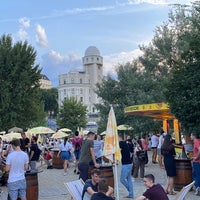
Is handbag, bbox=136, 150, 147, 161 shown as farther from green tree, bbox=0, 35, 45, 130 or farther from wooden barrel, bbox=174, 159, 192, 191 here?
green tree, bbox=0, 35, 45, 130

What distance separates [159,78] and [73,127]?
175 ft

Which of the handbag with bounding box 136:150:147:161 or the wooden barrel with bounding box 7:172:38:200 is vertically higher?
the handbag with bounding box 136:150:147:161

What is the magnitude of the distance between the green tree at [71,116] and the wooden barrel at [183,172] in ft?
220

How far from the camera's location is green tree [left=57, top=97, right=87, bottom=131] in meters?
78.0

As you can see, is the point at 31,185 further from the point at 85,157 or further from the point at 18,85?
the point at 18,85

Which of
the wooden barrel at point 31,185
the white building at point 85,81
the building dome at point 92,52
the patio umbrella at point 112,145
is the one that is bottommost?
the wooden barrel at point 31,185

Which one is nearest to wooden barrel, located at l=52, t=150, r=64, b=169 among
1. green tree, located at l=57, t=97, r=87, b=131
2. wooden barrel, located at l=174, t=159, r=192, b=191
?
wooden barrel, located at l=174, t=159, r=192, b=191

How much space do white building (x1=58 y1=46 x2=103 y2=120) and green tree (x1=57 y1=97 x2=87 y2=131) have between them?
50105mm

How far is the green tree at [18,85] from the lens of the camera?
36250 millimetres

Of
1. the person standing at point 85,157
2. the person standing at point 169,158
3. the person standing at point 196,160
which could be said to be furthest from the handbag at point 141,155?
the person standing at point 85,157

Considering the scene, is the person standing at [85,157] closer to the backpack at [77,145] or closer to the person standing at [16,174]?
the person standing at [16,174]

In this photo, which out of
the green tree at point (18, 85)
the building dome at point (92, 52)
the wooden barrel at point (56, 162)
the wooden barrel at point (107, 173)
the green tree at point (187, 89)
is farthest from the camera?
the building dome at point (92, 52)

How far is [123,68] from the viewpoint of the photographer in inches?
1309

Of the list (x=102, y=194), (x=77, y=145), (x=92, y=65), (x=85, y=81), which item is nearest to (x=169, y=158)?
(x=102, y=194)
